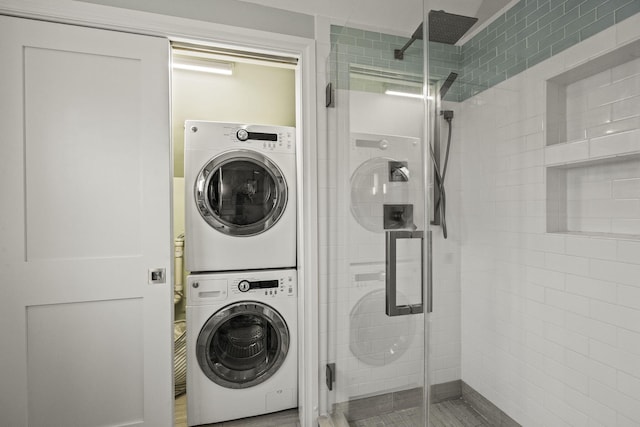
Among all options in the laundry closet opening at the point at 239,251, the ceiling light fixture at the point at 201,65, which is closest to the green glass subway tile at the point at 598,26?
the laundry closet opening at the point at 239,251

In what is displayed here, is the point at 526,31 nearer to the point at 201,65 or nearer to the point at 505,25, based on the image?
the point at 505,25

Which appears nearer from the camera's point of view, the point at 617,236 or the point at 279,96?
the point at 617,236

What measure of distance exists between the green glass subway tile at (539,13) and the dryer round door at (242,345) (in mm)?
1829

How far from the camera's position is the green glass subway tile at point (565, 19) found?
657mm

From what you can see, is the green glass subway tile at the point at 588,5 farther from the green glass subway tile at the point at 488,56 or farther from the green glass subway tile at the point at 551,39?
the green glass subway tile at the point at 488,56

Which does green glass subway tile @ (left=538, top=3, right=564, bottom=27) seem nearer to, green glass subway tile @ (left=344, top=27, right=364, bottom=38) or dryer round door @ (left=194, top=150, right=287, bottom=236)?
green glass subway tile @ (left=344, top=27, right=364, bottom=38)

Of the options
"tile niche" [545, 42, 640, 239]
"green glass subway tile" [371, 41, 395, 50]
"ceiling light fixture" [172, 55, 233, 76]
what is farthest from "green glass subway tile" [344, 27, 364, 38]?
"ceiling light fixture" [172, 55, 233, 76]

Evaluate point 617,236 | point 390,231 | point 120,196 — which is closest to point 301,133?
point 390,231

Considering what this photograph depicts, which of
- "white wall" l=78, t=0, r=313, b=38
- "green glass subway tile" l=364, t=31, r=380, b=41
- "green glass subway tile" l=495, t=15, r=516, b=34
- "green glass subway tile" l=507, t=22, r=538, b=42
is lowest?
"green glass subway tile" l=507, t=22, r=538, b=42

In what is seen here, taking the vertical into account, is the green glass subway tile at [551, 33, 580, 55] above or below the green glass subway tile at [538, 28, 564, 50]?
below

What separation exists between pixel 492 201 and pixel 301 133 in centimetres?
124

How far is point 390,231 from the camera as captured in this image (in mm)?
1213

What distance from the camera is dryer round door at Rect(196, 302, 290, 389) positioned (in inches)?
73.3

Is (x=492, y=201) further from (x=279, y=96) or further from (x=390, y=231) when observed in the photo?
(x=279, y=96)
